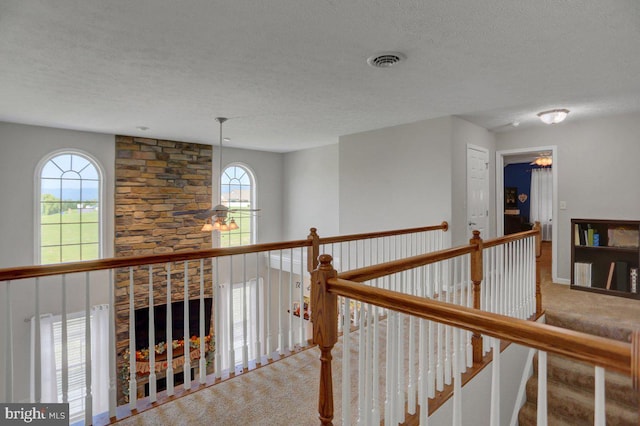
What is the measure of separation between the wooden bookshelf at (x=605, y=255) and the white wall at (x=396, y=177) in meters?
1.81

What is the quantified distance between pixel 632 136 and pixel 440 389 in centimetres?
445

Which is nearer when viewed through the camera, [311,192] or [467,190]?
[467,190]

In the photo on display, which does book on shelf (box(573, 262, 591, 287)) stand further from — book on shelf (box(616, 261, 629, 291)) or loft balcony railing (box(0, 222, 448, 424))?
loft balcony railing (box(0, 222, 448, 424))

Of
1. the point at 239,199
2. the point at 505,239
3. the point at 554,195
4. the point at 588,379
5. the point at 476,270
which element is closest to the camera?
the point at 476,270

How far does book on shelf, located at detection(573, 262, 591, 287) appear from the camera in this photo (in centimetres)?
439

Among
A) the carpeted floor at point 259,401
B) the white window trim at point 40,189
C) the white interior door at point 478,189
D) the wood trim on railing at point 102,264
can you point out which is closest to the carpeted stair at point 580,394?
the white interior door at point 478,189

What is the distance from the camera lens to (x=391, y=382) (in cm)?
147

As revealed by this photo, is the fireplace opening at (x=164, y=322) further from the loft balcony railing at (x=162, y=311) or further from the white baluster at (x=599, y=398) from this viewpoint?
the white baluster at (x=599, y=398)

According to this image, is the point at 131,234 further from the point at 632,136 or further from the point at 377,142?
the point at 632,136

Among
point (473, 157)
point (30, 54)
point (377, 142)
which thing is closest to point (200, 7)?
point (30, 54)

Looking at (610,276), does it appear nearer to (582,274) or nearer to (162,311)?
(582,274)

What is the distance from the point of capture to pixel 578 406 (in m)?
2.93

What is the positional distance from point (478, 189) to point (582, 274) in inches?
66.8

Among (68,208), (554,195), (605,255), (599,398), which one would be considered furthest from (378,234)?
(68,208)
